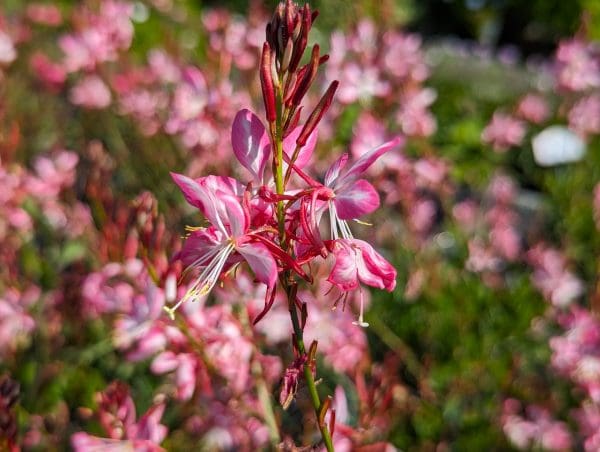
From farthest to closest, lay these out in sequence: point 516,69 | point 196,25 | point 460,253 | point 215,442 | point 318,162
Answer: point 196,25
point 516,69
point 460,253
point 318,162
point 215,442

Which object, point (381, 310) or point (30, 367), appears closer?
point (30, 367)

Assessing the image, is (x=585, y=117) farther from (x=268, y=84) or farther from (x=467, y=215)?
(x=268, y=84)

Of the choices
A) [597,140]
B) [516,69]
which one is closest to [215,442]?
[597,140]

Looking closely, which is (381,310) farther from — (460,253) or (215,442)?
(215,442)

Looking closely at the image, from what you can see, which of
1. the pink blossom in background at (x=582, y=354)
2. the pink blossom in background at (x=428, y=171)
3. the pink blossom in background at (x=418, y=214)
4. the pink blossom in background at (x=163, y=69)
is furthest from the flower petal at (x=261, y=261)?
the pink blossom in background at (x=163, y=69)

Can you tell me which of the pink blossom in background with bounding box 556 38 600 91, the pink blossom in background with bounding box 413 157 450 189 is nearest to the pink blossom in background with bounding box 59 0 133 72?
the pink blossom in background with bounding box 413 157 450 189

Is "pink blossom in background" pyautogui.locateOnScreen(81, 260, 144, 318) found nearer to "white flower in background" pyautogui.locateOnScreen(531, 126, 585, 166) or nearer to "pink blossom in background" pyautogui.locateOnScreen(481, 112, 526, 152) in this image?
"pink blossom in background" pyautogui.locateOnScreen(481, 112, 526, 152)
